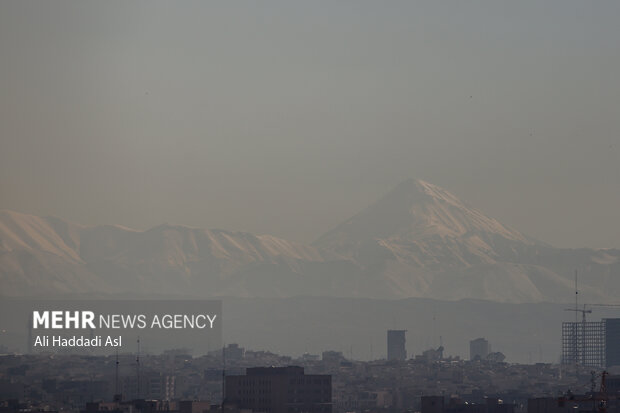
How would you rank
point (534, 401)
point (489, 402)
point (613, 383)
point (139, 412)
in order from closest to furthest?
1. point (139, 412)
2. point (534, 401)
3. point (489, 402)
4. point (613, 383)

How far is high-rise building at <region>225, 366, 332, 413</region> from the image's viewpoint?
592ft

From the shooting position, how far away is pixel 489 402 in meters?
176

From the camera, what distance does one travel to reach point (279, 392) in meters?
184

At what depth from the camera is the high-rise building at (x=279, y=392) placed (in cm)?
18050

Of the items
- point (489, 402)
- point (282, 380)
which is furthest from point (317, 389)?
point (489, 402)

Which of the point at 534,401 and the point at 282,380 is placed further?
the point at 282,380

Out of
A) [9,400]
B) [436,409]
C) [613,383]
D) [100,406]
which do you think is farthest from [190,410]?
[613,383]

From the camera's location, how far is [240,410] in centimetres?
16762

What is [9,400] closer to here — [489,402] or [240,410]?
[240,410]

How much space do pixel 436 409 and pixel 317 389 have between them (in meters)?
23.3

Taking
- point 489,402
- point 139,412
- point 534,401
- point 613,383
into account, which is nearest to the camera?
point 139,412

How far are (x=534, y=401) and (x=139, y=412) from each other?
103ft

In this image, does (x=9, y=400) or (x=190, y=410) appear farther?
(x=9, y=400)

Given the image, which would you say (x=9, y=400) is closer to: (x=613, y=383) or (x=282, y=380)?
(x=282, y=380)
